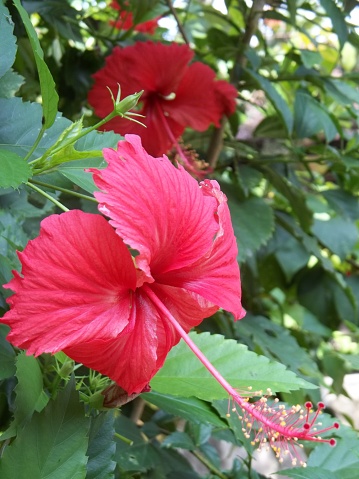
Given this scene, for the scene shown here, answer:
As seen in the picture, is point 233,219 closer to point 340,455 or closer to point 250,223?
point 250,223

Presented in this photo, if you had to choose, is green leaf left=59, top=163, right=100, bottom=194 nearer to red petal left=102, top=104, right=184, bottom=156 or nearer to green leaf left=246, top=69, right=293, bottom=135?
red petal left=102, top=104, right=184, bottom=156

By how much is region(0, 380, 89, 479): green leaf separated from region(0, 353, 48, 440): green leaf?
1 cm

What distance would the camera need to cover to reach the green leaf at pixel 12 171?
434 mm

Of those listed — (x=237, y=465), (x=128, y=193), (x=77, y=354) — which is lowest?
(x=237, y=465)

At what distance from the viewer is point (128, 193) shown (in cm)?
43

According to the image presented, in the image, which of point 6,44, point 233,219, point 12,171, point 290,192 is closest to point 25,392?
point 12,171

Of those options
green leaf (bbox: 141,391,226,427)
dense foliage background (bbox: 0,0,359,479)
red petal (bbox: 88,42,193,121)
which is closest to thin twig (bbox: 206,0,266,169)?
dense foliage background (bbox: 0,0,359,479)

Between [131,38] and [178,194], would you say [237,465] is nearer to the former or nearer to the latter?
[178,194]

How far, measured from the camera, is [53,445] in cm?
46

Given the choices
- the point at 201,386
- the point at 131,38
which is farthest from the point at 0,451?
the point at 131,38

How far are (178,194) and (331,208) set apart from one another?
3.26 feet

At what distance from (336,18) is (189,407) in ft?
2.21

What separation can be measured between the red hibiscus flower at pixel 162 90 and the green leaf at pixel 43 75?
427 millimetres

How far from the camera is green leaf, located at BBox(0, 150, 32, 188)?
434mm
